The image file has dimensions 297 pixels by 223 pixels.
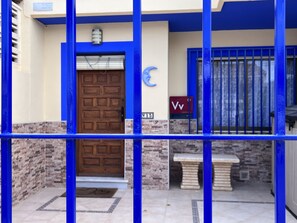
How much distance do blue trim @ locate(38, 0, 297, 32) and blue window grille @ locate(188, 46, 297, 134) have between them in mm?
508

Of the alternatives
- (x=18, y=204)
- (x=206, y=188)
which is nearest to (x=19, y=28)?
(x=18, y=204)

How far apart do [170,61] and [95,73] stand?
154cm

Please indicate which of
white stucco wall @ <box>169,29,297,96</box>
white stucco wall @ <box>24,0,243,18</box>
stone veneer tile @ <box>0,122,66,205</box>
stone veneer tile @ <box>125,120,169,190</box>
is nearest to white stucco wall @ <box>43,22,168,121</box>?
stone veneer tile @ <box>125,120,169,190</box>

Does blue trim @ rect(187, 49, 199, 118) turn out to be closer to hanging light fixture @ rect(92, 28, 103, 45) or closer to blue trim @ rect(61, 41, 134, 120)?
blue trim @ rect(61, 41, 134, 120)

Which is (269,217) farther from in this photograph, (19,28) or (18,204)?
(19,28)

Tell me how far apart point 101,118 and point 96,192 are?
1.41 meters

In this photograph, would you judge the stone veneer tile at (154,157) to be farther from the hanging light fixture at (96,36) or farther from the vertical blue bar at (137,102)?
the vertical blue bar at (137,102)

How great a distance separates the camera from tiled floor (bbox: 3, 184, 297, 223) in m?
4.25

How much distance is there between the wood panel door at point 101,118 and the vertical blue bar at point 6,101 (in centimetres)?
433

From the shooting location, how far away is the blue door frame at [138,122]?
1.48 meters

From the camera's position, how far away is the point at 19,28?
525cm

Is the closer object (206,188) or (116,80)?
(206,188)

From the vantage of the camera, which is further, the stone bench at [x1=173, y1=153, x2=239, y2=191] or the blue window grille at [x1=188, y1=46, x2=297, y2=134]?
the blue window grille at [x1=188, y1=46, x2=297, y2=134]

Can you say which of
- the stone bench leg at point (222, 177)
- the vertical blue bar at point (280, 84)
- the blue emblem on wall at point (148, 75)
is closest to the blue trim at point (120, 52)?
the blue emblem on wall at point (148, 75)
